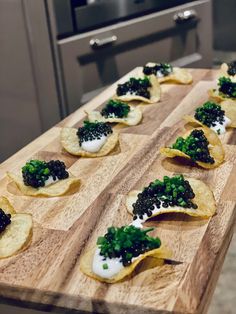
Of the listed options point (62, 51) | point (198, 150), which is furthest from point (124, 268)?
point (62, 51)

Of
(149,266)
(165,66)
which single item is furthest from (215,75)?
(149,266)

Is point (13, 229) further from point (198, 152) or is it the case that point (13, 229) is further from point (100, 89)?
point (100, 89)

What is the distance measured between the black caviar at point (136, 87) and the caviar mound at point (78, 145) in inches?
11.9

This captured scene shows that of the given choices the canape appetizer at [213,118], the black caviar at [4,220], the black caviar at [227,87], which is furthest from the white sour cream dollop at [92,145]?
the black caviar at [227,87]

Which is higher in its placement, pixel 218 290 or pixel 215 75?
pixel 215 75

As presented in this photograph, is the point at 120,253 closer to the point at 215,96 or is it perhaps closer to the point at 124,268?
the point at 124,268

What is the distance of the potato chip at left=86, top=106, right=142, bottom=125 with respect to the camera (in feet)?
4.87

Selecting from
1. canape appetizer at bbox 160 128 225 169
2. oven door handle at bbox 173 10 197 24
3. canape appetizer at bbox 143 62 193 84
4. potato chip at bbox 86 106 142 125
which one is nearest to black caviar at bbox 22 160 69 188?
canape appetizer at bbox 160 128 225 169

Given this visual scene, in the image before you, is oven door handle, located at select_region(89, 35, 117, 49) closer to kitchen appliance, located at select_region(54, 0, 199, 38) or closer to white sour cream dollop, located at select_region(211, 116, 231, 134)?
kitchen appliance, located at select_region(54, 0, 199, 38)

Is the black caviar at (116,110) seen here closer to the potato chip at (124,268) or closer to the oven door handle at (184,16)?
the potato chip at (124,268)

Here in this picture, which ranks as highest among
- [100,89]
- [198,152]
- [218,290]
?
[198,152]

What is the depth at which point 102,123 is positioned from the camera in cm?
138

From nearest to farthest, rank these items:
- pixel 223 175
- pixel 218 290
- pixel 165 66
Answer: pixel 223 175 → pixel 218 290 → pixel 165 66

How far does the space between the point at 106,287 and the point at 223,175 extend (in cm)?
45
